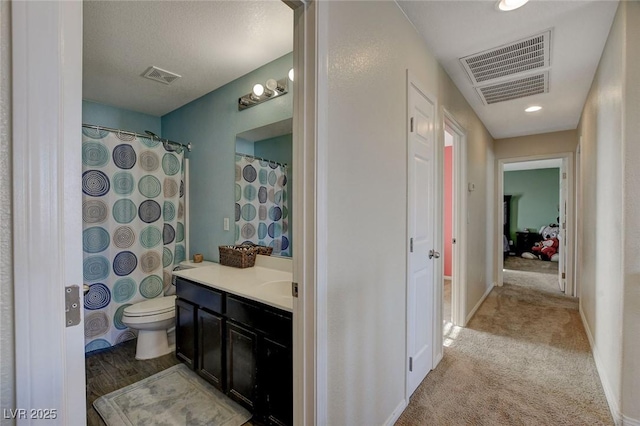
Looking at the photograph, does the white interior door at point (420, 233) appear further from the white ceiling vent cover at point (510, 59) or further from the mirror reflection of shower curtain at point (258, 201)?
the mirror reflection of shower curtain at point (258, 201)

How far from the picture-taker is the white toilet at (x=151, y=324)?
90.7 inches

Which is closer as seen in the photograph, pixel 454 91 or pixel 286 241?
pixel 286 241

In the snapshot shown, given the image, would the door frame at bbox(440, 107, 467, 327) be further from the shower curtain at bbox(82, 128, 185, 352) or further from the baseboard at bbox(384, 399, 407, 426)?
the shower curtain at bbox(82, 128, 185, 352)

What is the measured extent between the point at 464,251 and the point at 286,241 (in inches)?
77.2

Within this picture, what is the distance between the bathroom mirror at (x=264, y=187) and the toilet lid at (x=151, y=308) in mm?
808

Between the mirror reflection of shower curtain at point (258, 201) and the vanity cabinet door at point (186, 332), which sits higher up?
the mirror reflection of shower curtain at point (258, 201)

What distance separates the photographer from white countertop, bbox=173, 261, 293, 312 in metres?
1.54

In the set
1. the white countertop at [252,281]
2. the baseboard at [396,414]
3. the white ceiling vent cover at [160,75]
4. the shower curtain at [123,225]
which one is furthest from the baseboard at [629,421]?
the white ceiling vent cover at [160,75]

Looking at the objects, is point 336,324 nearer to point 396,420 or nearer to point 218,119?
point 396,420

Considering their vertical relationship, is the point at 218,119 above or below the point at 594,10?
below

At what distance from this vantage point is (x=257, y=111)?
243cm

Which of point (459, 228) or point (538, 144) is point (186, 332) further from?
point (538, 144)

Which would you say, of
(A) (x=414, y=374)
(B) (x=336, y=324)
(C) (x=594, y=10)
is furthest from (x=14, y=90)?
(C) (x=594, y=10)

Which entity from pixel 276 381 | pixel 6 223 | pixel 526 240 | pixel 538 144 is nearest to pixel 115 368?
pixel 276 381
